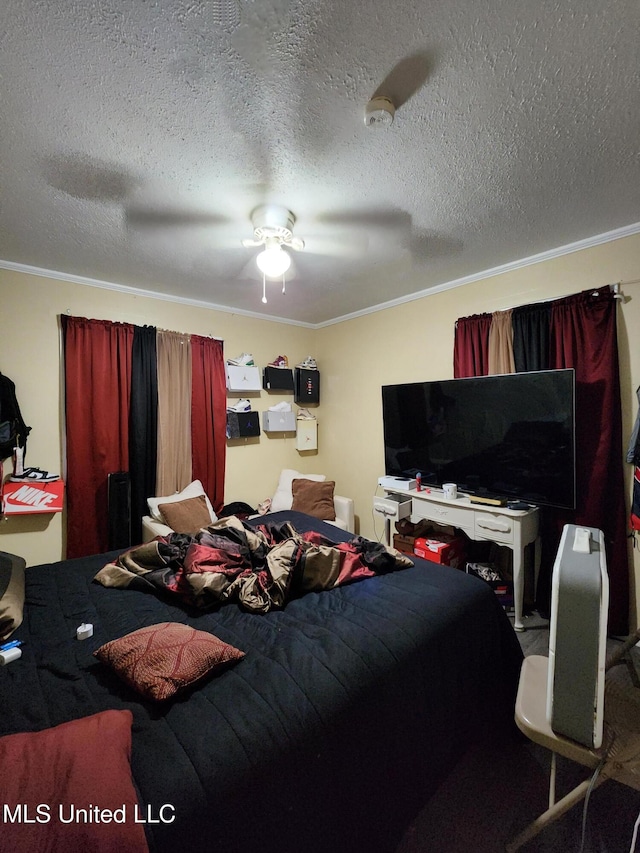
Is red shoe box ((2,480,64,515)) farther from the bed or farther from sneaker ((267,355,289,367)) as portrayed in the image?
sneaker ((267,355,289,367))

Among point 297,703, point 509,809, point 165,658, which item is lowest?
point 509,809

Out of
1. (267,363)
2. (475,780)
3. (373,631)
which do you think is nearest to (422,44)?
(373,631)

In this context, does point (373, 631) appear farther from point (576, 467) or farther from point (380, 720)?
point (576, 467)

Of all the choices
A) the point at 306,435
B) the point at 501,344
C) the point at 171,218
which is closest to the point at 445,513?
the point at 501,344

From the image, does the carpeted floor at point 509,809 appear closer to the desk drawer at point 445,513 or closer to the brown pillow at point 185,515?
the desk drawer at point 445,513

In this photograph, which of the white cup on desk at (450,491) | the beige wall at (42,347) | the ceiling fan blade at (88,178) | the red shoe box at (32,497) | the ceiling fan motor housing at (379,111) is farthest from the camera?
the white cup on desk at (450,491)

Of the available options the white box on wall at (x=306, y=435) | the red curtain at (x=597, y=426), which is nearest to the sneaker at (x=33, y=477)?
the white box on wall at (x=306, y=435)

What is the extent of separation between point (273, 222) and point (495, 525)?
2.50 m

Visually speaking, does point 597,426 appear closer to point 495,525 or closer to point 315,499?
point 495,525

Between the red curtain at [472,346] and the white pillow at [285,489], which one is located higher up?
the red curtain at [472,346]

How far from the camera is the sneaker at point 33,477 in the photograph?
264 cm

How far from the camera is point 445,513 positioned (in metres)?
2.92

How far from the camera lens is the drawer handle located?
256 centimetres

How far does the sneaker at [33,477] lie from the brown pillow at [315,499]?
2.08 m
